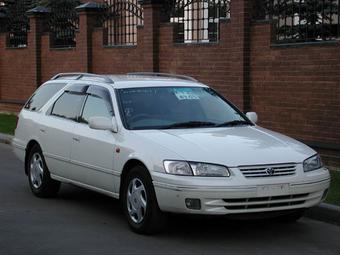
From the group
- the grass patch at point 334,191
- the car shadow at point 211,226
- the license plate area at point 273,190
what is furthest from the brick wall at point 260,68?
the license plate area at point 273,190

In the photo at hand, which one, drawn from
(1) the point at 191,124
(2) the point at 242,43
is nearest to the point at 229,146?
(1) the point at 191,124

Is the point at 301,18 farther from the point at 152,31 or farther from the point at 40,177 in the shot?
the point at 40,177

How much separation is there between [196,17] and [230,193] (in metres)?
7.98

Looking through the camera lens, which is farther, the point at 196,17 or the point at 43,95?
the point at 196,17

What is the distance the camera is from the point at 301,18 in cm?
1145

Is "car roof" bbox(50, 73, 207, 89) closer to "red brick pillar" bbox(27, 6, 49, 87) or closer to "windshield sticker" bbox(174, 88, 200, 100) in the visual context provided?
"windshield sticker" bbox(174, 88, 200, 100)

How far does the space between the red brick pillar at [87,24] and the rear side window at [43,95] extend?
7.49m

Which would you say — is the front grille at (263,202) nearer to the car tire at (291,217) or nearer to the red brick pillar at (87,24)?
the car tire at (291,217)

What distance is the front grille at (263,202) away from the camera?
6.38 meters

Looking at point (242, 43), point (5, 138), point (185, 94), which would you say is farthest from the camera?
point (5, 138)

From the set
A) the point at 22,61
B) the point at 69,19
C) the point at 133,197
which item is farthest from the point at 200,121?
the point at 22,61

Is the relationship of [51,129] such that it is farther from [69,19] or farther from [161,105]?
[69,19]

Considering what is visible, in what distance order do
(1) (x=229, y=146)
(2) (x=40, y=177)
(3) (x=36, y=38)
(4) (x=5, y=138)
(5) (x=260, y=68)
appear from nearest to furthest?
(1) (x=229, y=146) → (2) (x=40, y=177) → (5) (x=260, y=68) → (4) (x=5, y=138) → (3) (x=36, y=38)

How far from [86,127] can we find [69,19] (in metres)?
11.4
